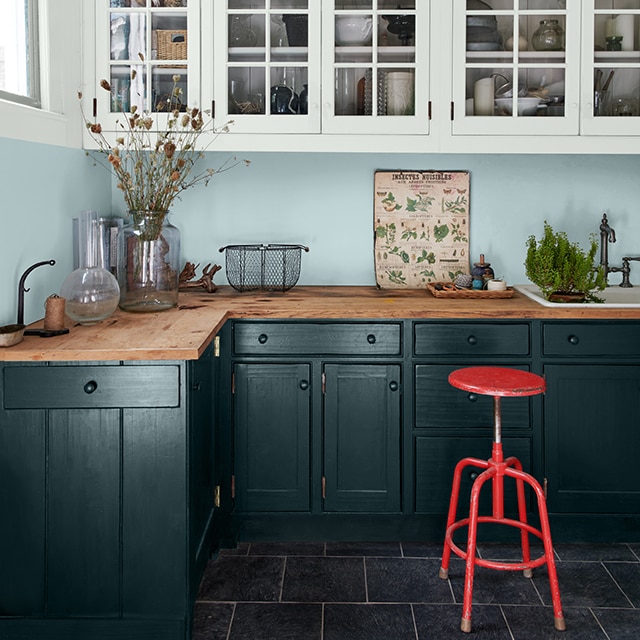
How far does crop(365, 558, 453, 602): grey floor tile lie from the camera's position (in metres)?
2.62

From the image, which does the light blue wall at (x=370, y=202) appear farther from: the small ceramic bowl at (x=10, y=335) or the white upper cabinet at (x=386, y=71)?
the small ceramic bowl at (x=10, y=335)

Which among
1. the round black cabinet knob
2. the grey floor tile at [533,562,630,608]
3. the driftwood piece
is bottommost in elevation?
the grey floor tile at [533,562,630,608]

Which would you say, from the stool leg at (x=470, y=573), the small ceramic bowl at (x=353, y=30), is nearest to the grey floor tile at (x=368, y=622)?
the stool leg at (x=470, y=573)

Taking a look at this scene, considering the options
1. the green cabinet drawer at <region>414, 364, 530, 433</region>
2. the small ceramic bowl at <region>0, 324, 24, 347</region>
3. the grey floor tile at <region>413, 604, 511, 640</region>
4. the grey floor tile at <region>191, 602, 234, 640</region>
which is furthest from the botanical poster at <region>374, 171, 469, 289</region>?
the small ceramic bowl at <region>0, 324, 24, 347</region>

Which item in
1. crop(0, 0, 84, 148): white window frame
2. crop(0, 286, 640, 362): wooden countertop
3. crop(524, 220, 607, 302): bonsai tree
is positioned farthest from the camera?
crop(524, 220, 607, 302): bonsai tree

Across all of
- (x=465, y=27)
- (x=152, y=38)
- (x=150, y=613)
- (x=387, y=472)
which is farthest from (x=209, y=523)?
(x=465, y=27)

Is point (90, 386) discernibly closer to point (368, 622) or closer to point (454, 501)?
point (368, 622)

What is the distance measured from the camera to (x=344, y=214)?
11.6ft

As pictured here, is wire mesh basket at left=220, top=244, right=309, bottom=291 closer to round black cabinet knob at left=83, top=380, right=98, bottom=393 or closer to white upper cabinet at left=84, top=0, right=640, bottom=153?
white upper cabinet at left=84, top=0, right=640, bottom=153

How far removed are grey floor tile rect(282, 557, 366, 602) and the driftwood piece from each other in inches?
45.5

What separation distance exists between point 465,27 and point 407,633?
220 centimetres

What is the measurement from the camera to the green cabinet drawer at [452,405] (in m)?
2.98

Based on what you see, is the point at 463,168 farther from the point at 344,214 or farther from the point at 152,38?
the point at 152,38

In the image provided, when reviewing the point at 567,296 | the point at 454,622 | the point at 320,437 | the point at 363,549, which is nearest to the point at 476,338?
the point at 567,296
